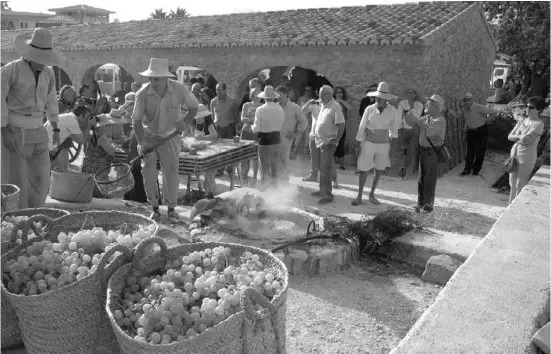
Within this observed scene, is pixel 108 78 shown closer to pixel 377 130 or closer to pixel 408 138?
pixel 408 138

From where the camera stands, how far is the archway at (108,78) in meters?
16.0

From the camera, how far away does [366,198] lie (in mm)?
8336

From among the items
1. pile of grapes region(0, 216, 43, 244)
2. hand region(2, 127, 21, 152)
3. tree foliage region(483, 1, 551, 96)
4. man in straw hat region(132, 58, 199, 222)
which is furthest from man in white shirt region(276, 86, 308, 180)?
tree foliage region(483, 1, 551, 96)

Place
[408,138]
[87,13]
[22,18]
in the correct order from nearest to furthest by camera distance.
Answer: [408,138]
[22,18]
[87,13]

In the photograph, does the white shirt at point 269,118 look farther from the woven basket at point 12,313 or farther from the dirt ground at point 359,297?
the woven basket at point 12,313

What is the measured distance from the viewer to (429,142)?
272 inches

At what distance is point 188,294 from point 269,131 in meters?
5.49

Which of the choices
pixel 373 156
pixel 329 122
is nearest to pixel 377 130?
pixel 373 156

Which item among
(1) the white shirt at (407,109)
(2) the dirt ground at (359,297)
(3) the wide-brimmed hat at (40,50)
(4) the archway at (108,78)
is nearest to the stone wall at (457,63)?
(1) the white shirt at (407,109)

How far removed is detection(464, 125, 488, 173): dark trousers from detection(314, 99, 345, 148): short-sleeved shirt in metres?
4.75

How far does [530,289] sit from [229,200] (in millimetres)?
3274

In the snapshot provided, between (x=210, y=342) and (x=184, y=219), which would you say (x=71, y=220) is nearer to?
(x=210, y=342)

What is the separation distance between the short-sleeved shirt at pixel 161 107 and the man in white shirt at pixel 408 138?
5.97 metres

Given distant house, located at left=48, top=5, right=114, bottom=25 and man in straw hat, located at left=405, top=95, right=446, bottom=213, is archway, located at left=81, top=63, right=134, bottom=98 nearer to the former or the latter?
man in straw hat, located at left=405, top=95, right=446, bottom=213
